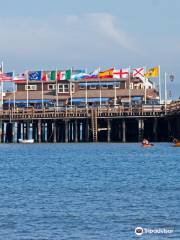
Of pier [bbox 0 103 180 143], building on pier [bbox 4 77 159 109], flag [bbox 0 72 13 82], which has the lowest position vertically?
pier [bbox 0 103 180 143]

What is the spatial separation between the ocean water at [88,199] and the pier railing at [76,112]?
3822 cm

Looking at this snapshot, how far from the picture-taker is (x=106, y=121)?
122688 millimetres

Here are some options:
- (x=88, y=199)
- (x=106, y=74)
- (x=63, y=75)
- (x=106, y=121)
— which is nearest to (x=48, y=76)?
(x=63, y=75)

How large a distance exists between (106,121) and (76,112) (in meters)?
4.27

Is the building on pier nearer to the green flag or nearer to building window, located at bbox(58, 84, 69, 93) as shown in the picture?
building window, located at bbox(58, 84, 69, 93)

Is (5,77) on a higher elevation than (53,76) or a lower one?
lower

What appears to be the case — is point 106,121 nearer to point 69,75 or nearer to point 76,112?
point 76,112

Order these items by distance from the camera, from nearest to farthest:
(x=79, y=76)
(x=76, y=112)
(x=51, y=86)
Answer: (x=76, y=112) < (x=79, y=76) < (x=51, y=86)

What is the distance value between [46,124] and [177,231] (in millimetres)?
103209

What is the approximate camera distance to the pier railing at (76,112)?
11806 cm

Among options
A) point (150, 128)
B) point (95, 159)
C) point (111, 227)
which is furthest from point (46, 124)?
point (111, 227)

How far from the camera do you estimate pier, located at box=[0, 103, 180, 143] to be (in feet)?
385

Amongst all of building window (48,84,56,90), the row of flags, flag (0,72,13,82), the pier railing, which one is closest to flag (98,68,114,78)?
the row of flags

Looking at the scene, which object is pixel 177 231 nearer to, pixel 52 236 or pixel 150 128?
pixel 52 236
